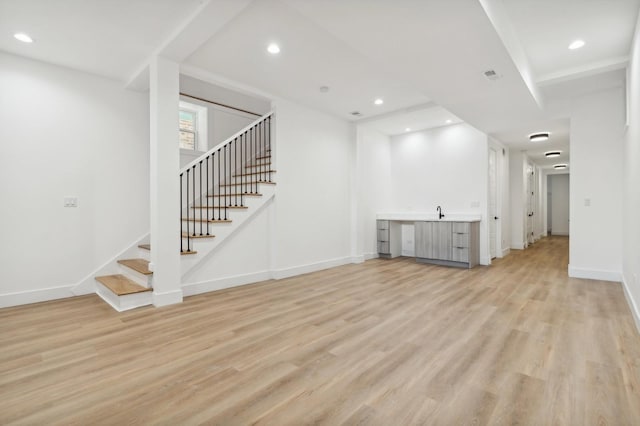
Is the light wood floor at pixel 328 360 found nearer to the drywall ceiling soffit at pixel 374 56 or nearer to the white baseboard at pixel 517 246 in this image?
the drywall ceiling soffit at pixel 374 56

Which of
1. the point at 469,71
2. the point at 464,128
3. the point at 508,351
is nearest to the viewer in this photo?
the point at 508,351

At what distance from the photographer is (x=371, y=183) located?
701 centimetres

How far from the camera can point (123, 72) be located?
418 centimetres

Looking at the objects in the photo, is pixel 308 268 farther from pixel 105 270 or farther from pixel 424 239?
pixel 105 270

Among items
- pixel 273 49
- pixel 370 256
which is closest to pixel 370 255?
pixel 370 256

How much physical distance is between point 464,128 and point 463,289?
384 cm

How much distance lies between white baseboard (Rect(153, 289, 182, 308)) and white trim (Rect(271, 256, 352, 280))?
1634 mm

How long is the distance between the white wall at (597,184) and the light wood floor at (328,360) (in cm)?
108

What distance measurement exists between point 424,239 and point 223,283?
13.4 feet

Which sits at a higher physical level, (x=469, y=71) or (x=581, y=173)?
(x=469, y=71)

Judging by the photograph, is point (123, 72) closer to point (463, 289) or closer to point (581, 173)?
point (463, 289)

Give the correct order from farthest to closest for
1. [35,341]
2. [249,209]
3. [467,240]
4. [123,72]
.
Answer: [467,240], [249,209], [123,72], [35,341]

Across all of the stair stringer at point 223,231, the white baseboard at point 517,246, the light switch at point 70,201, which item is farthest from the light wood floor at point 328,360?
the white baseboard at point 517,246

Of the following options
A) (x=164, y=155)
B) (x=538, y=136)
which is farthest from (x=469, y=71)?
(x=538, y=136)
